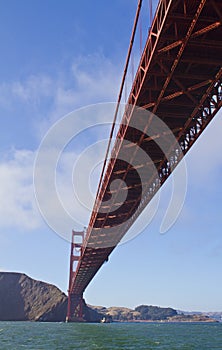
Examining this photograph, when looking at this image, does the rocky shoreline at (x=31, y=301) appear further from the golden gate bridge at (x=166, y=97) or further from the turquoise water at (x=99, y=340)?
the golden gate bridge at (x=166, y=97)

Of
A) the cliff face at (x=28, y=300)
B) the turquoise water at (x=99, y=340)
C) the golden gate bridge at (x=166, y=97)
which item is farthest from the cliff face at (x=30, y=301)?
the golden gate bridge at (x=166, y=97)

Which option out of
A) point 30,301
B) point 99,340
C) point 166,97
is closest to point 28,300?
point 30,301

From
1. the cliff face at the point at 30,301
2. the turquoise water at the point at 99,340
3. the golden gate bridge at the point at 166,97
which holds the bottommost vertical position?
the turquoise water at the point at 99,340

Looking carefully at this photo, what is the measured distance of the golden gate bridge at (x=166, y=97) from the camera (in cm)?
1208

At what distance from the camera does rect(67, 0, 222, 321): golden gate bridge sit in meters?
12.1

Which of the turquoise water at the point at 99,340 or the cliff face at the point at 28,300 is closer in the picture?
the turquoise water at the point at 99,340

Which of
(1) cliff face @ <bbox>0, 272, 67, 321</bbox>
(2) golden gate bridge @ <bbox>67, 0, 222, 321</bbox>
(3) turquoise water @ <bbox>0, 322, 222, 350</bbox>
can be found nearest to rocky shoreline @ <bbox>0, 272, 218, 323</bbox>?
(1) cliff face @ <bbox>0, 272, 67, 321</bbox>

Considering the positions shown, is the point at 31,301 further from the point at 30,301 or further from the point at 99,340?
the point at 99,340

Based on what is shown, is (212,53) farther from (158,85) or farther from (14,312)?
(14,312)

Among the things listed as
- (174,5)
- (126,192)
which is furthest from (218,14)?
(126,192)

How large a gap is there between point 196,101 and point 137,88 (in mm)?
2826

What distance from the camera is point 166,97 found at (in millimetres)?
Answer: 16812

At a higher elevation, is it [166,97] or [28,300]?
[28,300]

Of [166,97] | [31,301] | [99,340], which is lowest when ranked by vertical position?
[99,340]
